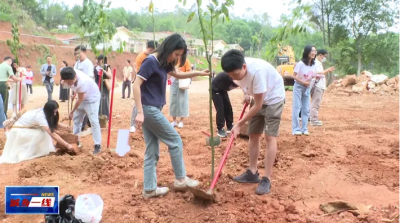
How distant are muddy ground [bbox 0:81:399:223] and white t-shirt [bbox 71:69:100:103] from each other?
77 centimetres

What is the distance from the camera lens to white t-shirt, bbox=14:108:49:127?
4336mm

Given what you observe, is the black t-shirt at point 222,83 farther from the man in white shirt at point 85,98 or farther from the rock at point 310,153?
the man in white shirt at point 85,98

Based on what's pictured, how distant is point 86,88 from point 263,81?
2.53m

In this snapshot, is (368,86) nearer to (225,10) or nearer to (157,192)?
(225,10)

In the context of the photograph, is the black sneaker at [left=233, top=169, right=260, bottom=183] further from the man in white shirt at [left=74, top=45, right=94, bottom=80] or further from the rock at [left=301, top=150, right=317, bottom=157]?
the man in white shirt at [left=74, top=45, right=94, bottom=80]

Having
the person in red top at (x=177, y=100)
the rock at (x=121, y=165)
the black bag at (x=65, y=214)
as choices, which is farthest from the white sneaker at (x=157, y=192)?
the person in red top at (x=177, y=100)

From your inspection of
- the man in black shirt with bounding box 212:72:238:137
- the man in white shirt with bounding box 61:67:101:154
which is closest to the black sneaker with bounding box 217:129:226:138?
the man in black shirt with bounding box 212:72:238:137

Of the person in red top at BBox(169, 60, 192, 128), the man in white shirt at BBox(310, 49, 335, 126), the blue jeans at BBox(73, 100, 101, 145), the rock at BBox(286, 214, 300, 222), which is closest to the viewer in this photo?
the rock at BBox(286, 214, 300, 222)

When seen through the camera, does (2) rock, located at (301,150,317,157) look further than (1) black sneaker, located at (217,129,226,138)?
No

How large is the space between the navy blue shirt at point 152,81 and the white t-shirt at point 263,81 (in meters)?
0.73

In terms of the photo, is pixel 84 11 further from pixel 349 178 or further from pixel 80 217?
pixel 349 178

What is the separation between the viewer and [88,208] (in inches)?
100
